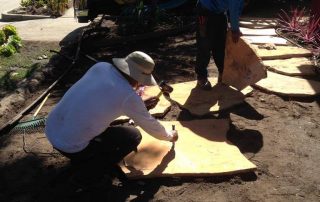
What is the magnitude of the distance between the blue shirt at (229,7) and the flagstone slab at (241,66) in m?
0.36

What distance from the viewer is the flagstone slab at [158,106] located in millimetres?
5338

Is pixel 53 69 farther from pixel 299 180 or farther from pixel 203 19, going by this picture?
pixel 299 180

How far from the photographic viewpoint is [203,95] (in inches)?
230

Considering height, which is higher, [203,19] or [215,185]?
[203,19]

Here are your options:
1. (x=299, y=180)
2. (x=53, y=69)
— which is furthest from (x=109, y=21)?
(x=299, y=180)

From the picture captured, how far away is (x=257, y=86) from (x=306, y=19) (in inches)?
149

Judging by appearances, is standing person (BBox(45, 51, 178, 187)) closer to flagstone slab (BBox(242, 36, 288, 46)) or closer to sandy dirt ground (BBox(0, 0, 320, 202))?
sandy dirt ground (BBox(0, 0, 320, 202))

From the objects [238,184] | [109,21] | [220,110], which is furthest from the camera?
[109,21]

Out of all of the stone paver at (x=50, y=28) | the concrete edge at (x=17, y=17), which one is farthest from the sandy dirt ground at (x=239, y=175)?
the concrete edge at (x=17, y=17)

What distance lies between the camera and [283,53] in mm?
7109

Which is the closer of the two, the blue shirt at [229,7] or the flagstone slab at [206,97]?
the blue shirt at [229,7]

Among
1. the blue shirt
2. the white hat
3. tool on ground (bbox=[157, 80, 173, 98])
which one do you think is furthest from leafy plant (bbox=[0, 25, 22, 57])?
the white hat

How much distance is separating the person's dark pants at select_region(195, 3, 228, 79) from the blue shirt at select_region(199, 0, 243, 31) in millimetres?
71

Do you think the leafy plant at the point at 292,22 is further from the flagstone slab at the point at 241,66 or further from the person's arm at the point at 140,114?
the person's arm at the point at 140,114
